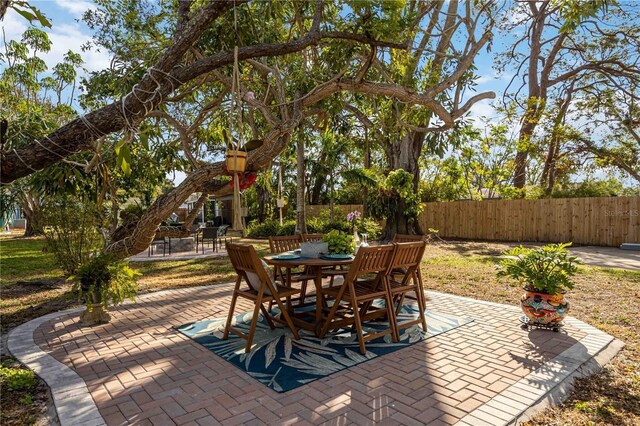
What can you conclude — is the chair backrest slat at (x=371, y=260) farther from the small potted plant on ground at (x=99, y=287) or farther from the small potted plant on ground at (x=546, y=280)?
the small potted plant on ground at (x=99, y=287)

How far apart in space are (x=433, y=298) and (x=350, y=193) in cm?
1541

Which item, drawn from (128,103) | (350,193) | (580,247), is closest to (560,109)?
(580,247)

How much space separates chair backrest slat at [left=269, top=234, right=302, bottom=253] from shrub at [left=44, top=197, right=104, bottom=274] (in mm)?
3147

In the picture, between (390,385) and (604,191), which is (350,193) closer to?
(604,191)

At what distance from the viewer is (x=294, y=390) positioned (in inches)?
111

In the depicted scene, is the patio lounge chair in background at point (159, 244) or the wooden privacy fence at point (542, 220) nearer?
the patio lounge chair in background at point (159, 244)

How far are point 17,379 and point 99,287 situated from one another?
1.62 meters

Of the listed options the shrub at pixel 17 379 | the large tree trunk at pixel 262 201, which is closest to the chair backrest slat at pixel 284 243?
the shrub at pixel 17 379

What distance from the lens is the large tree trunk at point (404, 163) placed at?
1450 centimetres

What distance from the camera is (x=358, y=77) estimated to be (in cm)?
484

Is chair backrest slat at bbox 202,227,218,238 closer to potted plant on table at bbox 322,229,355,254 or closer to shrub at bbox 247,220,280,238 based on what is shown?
shrub at bbox 247,220,280,238

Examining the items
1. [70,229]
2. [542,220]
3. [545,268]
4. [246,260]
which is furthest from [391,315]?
[542,220]

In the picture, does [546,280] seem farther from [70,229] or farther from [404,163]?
[404,163]

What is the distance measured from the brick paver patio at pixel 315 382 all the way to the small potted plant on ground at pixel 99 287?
28cm
